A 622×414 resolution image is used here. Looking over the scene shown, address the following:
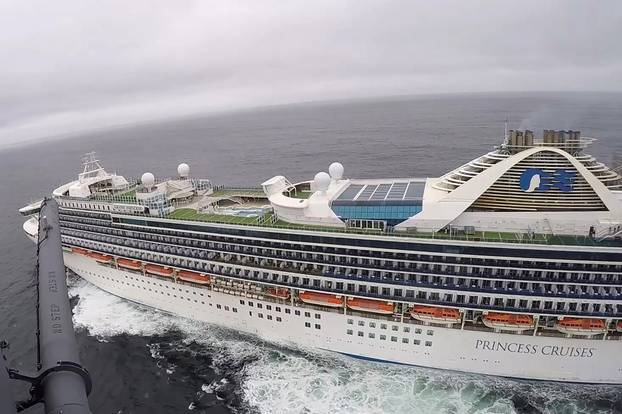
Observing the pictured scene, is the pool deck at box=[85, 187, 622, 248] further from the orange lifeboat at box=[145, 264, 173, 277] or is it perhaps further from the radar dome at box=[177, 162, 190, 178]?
the orange lifeboat at box=[145, 264, 173, 277]

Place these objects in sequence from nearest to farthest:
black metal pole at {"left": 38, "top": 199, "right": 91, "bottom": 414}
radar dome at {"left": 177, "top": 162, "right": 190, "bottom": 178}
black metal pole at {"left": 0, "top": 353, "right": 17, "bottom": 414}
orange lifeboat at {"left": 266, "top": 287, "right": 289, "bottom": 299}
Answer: black metal pole at {"left": 0, "top": 353, "right": 17, "bottom": 414}, black metal pole at {"left": 38, "top": 199, "right": 91, "bottom": 414}, orange lifeboat at {"left": 266, "top": 287, "right": 289, "bottom": 299}, radar dome at {"left": 177, "top": 162, "right": 190, "bottom": 178}

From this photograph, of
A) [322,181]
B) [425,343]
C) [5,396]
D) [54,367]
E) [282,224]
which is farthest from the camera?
[322,181]

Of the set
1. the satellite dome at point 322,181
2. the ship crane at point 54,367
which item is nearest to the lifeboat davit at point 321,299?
the satellite dome at point 322,181

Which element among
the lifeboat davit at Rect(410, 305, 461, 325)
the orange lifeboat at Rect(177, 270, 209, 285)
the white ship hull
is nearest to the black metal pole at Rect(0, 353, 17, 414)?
the white ship hull

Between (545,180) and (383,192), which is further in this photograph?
(383,192)

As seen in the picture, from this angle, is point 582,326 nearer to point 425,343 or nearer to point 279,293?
point 425,343

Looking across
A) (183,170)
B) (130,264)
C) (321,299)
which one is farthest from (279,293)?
(183,170)
